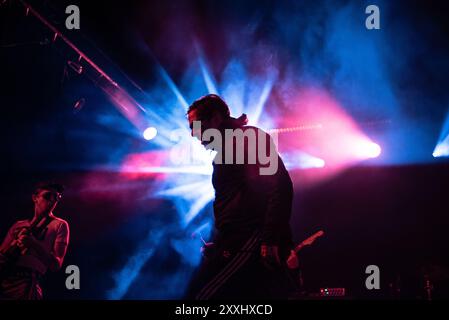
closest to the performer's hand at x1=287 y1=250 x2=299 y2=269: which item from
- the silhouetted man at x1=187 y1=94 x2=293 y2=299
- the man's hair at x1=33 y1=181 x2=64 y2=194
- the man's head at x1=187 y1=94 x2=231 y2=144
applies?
the silhouetted man at x1=187 y1=94 x2=293 y2=299

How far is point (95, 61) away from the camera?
16.6 feet

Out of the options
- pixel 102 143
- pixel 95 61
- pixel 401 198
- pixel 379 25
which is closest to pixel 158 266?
pixel 102 143

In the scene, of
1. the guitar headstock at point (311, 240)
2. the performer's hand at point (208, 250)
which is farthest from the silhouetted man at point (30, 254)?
the guitar headstock at point (311, 240)

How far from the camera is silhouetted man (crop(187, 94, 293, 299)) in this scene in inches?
96.0

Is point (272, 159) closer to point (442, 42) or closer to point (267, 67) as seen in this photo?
point (267, 67)

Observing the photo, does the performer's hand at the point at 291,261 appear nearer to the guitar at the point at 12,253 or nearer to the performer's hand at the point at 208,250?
the performer's hand at the point at 208,250

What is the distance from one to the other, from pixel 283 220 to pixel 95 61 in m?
3.61

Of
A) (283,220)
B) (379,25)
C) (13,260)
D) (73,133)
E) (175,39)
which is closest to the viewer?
(283,220)

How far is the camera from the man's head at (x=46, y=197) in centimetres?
510

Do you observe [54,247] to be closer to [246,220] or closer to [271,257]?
[246,220]

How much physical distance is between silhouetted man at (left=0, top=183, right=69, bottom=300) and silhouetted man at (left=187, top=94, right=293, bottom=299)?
2791 millimetres

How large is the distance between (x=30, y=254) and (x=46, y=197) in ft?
2.62

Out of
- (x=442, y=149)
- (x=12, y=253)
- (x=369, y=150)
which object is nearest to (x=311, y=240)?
(x=369, y=150)

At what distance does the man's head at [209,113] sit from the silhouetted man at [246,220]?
33 millimetres
